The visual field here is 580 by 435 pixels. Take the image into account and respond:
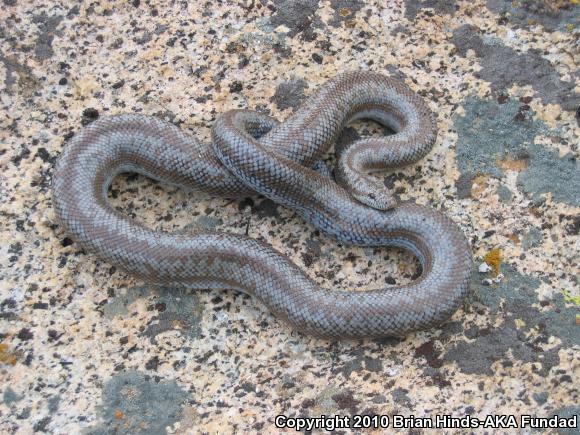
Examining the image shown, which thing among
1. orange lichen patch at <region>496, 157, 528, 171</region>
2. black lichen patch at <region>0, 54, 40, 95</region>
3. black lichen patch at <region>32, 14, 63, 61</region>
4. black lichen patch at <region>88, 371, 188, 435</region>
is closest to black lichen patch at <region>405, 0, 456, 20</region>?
orange lichen patch at <region>496, 157, 528, 171</region>

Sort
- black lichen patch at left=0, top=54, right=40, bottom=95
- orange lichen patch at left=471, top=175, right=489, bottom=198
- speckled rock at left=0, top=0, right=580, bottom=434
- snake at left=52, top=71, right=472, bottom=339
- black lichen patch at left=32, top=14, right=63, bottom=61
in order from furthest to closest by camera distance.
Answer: black lichen patch at left=32, top=14, right=63, bottom=61 < black lichen patch at left=0, top=54, right=40, bottom=95 < orange lichen patch at left=471, top=175, right=489, bottom=198 < snake at left=52, top=71, right=472, bottom=339 < speckled rock at left=0, top=0, right=580, bottom=434

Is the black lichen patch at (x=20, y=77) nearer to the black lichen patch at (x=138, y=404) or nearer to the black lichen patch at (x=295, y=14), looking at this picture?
the black lichen patch at (x=295, y=14)

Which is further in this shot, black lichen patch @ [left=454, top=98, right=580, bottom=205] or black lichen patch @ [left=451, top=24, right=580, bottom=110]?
black lichen patch @ [left=451, top=24, right=580, bottom=110]

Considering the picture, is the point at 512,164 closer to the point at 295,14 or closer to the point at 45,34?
the point at 295,14

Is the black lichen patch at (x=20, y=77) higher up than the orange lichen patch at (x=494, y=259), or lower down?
higher up

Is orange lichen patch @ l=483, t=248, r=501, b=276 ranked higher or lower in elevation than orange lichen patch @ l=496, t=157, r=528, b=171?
lower

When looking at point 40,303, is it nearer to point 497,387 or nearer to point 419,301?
point 419,301

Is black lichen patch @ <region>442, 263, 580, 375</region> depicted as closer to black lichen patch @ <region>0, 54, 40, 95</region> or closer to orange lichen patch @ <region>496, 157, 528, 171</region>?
orange lichen patch @ <region>496, 157, 528, 171</region>

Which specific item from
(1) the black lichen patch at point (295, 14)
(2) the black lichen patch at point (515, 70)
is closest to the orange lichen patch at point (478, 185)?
(2) the black lichen patch at point (515, 70)
